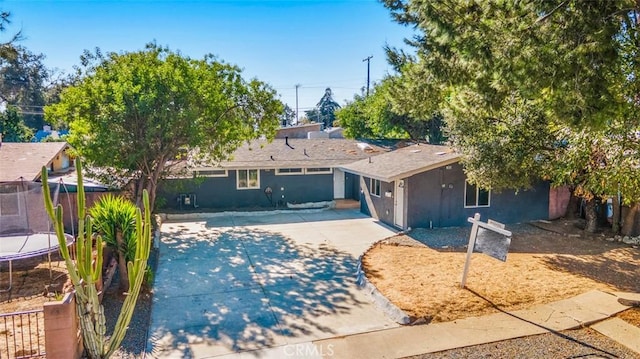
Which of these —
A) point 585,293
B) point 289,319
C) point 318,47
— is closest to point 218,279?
point 289,319

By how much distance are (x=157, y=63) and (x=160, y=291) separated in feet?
24.9

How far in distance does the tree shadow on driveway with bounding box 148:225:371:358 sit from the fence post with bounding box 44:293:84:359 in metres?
1.19

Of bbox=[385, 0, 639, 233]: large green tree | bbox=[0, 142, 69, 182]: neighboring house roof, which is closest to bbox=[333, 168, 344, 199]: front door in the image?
bbox=[385, 0, 639, 233]: large green tree

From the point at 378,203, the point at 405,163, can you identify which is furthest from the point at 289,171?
the point at 405,163

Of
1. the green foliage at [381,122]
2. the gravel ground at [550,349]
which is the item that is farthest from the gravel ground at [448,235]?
the green foliage at [381,122]

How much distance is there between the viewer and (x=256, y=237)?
42.9 ft

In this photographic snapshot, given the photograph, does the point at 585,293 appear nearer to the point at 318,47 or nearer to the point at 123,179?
the point at 123,179

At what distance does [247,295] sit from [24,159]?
446 inches

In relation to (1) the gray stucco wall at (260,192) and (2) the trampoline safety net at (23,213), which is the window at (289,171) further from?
(2) the trampoline safety net at (23,213)

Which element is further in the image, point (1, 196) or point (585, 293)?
point (1, 196)

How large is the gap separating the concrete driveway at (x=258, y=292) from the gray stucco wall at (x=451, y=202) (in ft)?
4.62

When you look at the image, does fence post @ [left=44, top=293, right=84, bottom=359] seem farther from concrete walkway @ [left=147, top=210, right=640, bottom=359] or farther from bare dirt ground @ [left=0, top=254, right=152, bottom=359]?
concrete walkway @ [left=147, top=210, right=640, bottom=359]

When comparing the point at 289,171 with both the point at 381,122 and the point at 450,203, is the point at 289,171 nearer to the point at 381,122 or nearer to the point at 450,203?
the point at 450,203

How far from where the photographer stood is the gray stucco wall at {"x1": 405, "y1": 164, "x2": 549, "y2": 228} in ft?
45.0
